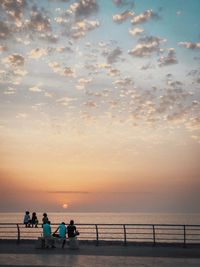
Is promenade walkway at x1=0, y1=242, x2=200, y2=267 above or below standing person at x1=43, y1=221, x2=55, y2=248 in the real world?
below

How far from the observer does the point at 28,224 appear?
2862 centimetres

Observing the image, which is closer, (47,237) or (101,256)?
(101,256)

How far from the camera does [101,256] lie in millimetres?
18203

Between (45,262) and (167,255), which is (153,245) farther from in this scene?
(45,262)

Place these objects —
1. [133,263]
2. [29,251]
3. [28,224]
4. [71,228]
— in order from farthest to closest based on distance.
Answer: [28,224]
[71,228]
[29,251]
[133,263]

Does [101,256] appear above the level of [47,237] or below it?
below

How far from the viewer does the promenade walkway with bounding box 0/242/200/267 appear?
15.8 meters

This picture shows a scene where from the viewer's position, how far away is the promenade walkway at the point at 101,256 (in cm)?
1584

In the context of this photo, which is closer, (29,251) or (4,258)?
(4,258)

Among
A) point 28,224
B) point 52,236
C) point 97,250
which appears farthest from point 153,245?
point 28,224

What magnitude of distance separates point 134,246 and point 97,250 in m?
2.70

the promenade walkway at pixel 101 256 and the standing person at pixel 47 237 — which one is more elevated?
the standing person at pixel 47 237

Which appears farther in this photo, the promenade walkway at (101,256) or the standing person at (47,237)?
the standing person at (47,237)

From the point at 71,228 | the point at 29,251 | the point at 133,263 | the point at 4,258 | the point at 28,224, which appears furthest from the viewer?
the point at 28,224
